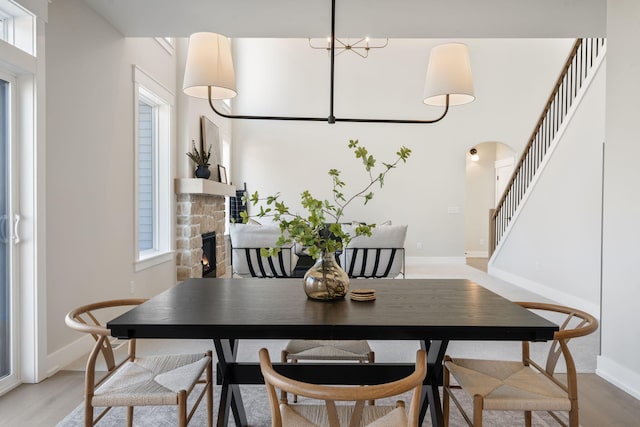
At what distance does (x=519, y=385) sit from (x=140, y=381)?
148cm

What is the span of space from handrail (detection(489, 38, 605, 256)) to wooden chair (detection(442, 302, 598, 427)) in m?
3.88

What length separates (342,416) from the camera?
4.65 ft

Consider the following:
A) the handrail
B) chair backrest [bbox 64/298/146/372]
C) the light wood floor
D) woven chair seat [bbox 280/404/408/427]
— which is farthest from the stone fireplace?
the handrail

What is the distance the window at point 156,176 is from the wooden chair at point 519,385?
387cm

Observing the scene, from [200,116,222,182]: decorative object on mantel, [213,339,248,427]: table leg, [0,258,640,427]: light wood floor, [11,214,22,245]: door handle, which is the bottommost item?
[0,258,640,427]: light wood floor

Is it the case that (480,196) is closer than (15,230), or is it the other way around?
(15,230)

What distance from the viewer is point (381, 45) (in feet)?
27.9

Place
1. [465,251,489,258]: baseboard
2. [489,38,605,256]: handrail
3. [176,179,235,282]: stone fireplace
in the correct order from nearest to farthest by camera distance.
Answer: [489,38,605,256]: handrail
[176,179,235,282]: stone fireplace
[465,251,489,258]: baseboard

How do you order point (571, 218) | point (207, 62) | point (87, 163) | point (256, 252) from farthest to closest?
point (571, 218)
point (256, 252)
point (87, 163)
point (207, 62)

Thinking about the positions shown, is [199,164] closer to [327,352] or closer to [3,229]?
[3,229]

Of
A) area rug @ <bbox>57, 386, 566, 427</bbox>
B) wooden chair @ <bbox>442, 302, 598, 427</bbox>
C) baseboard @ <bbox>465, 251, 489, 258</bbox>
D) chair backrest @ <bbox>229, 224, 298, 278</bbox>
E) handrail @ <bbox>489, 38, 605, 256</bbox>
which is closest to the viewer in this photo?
wooden chair @ <bbox>442, 302, 598, 427</bbox>

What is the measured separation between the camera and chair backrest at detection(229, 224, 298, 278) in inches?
149

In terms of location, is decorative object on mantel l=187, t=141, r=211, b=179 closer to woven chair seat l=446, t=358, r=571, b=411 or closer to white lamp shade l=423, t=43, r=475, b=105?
white lamp shade l=423, t=43, r=475, b=105

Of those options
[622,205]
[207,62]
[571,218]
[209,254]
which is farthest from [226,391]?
[209,254]
